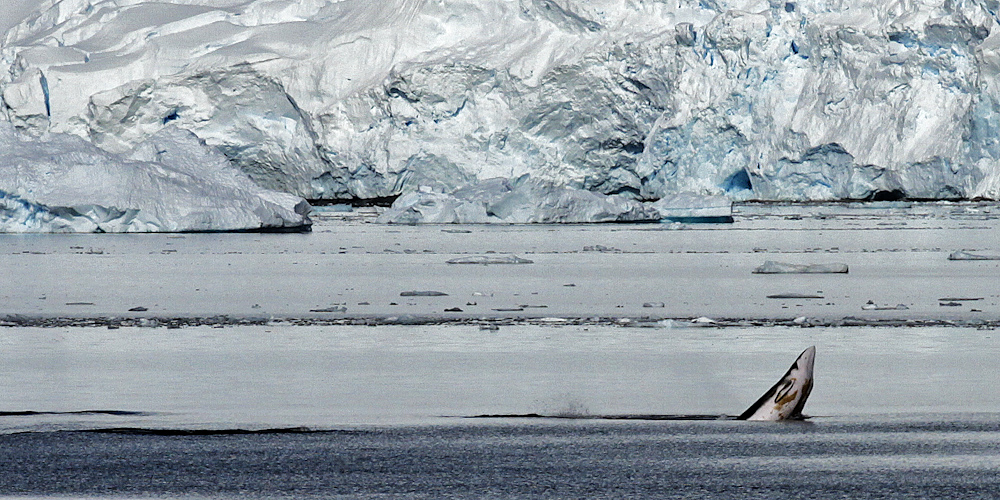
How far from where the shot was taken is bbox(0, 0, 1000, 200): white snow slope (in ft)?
95.0

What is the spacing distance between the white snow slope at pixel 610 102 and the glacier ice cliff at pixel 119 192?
9.40 meters

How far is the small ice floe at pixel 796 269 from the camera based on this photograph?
1212cm

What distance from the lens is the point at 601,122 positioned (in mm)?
30578

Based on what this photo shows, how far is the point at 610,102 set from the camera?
30.8 meters

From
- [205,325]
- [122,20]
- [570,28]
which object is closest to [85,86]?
[122,20]

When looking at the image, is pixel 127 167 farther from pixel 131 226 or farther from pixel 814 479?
pixel 814 479

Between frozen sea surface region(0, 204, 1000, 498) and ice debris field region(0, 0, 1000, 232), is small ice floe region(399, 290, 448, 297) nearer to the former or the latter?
frozen sea surface region(0, 204, 1000, 498)

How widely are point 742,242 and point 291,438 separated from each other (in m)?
15.4

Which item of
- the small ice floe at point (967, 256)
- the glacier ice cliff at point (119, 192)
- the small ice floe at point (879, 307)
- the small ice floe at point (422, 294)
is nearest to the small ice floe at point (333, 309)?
the small ice floe at point (422, 294)

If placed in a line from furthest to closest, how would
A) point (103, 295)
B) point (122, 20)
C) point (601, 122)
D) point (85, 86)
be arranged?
point (122, 20) < point (85, 86) < point (601, 122) < point (103, 295)

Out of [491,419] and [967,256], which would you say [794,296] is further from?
[491,419]

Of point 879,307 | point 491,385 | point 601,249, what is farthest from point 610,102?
point 491,385

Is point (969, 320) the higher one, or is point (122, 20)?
point (122, 20)

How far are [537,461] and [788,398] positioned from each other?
3.75 feet
